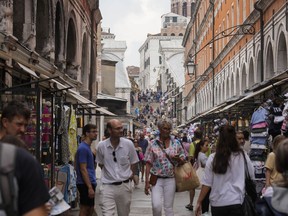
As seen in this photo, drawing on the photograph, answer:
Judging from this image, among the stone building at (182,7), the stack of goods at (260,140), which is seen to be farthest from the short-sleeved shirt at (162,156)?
the stone building at (182,7)

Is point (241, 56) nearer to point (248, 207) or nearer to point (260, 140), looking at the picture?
point (260, 140)

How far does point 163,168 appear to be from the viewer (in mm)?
10102

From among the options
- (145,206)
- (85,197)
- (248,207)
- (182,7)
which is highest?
(182,7)

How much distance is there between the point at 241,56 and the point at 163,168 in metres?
23.0

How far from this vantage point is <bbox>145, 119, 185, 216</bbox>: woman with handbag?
10031mm

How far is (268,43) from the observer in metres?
24.3

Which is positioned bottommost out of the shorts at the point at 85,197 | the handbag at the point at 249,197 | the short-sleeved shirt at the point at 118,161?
the shorts at the point at 85,197

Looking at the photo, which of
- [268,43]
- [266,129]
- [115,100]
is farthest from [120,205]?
[115,100]

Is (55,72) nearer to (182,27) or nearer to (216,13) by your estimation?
(216,13)

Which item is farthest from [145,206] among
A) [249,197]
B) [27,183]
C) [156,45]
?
[156,45]

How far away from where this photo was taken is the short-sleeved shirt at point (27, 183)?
341cm

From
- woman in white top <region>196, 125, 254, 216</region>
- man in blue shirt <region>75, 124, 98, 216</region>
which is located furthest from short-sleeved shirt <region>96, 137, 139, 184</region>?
woman in white top <region>196, 125, 254, 216</region>

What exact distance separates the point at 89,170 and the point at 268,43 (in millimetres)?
15352

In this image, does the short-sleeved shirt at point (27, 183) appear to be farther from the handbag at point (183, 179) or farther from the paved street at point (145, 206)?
the paved street at point (145, 206)
